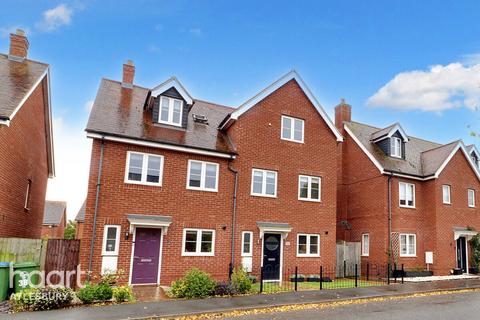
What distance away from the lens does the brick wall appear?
635 inches

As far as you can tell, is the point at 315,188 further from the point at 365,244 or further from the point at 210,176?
the point at 365,244

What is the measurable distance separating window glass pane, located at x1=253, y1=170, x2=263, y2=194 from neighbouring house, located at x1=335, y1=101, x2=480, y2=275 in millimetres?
8251

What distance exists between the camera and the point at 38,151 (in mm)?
21453

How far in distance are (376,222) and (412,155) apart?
6.62 meters

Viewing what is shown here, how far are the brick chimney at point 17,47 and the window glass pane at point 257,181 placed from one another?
13991 mm

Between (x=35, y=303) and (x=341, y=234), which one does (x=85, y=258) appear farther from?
(x=341, y=234)

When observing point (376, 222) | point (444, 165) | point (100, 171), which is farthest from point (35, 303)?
point (444, 165)

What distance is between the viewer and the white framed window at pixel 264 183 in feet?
60.6

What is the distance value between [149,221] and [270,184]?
646 centimetres

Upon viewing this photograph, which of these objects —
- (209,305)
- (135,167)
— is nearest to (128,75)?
(135,167)

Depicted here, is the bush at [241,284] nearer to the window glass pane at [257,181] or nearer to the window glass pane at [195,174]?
the window glass pane at [195,174]

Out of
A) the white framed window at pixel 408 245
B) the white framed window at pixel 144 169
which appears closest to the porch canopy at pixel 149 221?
the white framed window at pixel 144 169

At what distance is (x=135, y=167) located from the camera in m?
16.0

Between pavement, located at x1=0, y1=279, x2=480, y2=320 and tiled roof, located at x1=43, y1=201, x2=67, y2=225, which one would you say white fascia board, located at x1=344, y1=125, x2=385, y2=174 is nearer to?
pavement, located at x1=0, y1=279, x2=480, y2=320
